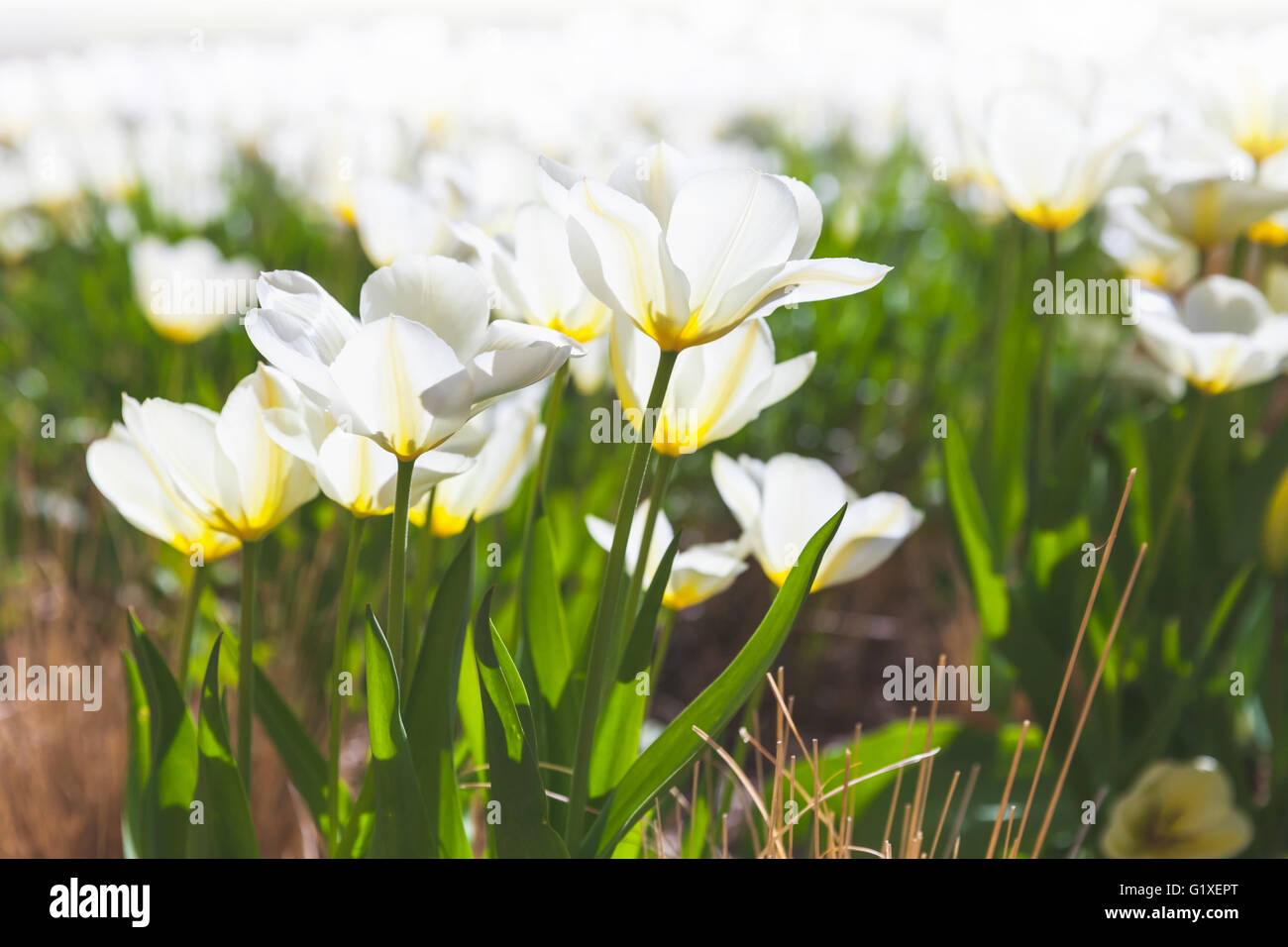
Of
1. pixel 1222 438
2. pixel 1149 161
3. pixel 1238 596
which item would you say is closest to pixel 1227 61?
pixel 1149 161

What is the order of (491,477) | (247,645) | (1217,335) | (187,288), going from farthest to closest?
(187,288), (1217,335), (491,477), (247,645)

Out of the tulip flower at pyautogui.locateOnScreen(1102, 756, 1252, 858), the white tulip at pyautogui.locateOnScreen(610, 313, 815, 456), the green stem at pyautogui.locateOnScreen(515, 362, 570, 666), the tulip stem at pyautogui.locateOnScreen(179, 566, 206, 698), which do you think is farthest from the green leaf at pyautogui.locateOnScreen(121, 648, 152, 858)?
the tulip flower at pyautogui.locateOnScreen(1102, 756, 1252, 858)

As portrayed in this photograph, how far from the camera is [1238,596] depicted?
106 centimetres

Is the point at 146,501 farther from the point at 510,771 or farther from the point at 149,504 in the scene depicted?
the point at 510,771

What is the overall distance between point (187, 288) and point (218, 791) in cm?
96

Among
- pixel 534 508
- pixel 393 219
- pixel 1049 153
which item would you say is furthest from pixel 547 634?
pixel 1049 153

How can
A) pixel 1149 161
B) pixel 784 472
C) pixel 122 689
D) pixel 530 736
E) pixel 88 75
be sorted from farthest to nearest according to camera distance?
pixel 88 75 → pixel 122 689 → pixel 1149 161 → pixel 784 472 → pixel 530 736

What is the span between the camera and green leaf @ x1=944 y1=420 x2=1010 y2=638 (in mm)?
1013

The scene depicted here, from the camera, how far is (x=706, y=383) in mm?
664

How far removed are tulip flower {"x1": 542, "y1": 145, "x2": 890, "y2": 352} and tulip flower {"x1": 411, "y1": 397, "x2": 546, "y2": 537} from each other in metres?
0.18

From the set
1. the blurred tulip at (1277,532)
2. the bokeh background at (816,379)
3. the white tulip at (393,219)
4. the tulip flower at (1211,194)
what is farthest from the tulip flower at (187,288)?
the blurred tulip at (1277,532)

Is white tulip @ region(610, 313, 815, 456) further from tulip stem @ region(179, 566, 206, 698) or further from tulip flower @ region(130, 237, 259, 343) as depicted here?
tulip flower @ region(130, 237, 259, 343)

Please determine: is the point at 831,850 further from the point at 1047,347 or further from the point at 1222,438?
the point at 1222,438
